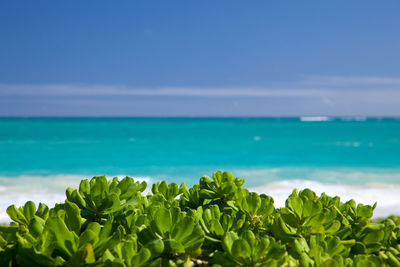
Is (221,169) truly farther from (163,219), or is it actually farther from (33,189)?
(163,219)

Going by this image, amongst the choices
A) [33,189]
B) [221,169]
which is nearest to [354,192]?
[221,169]

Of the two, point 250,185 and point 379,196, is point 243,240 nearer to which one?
point 379,196

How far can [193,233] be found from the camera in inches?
41.8

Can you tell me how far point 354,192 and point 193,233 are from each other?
1057 cm

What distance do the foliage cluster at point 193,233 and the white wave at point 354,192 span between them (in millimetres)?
6964

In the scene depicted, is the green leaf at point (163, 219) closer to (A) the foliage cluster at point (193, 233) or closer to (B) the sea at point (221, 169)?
(A) the foliage cluster at point (193, 233)

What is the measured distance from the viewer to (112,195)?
4.06 feet

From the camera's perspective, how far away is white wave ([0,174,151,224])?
8.85 m

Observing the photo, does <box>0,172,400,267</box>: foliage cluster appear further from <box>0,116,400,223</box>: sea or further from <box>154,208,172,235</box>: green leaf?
<box>0,116,400,223</box>: sea

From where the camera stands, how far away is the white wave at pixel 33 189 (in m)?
8.85

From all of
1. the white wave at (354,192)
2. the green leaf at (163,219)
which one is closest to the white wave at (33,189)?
the white wave at (354,192)

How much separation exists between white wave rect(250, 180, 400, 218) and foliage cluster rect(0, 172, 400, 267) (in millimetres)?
6964

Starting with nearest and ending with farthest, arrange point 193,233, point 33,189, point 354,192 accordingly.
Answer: point 193,233, point 354,192, point 33,189

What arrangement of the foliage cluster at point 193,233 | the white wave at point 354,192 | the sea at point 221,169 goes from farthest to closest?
the sea at point 221,169, the white wave at point 354,192, the foliage cluster at point 193,233
